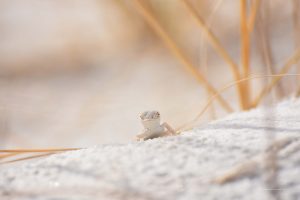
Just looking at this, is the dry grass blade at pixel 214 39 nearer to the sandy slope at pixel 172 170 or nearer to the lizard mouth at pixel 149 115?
the lizard mouth at pixel 149 115

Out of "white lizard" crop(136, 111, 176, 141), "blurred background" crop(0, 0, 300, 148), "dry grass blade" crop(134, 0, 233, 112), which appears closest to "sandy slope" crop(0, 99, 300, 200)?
"white lizard" crop(136, 111, 176, 141)

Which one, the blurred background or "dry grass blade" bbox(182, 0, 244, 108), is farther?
the blurred background

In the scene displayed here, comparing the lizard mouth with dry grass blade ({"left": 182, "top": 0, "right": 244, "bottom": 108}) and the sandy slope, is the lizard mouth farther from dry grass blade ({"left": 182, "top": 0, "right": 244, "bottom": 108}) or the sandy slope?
dry grass blade ({"left": 182, "top": 0, "right": 244, "bottom": 108})

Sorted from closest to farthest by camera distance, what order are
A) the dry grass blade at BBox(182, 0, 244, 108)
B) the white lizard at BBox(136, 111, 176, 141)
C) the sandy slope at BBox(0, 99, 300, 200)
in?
the sandy slope at BBox(0, 99, 300, 200) → the white lizard at BBox(136, 111, 176, 141) → the dry grass blade at BBox(182, 0, 244, 108)

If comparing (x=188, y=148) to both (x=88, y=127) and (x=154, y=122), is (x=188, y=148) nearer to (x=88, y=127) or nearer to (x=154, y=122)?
(x=154, y=122)

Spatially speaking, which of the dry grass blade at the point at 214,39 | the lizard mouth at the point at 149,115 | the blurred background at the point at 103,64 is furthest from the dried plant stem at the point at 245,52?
the blurred background at the point at 103,64

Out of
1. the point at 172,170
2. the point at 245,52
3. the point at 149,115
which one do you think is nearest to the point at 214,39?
the point at 245,52

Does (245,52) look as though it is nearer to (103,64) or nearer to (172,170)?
(172,170)
